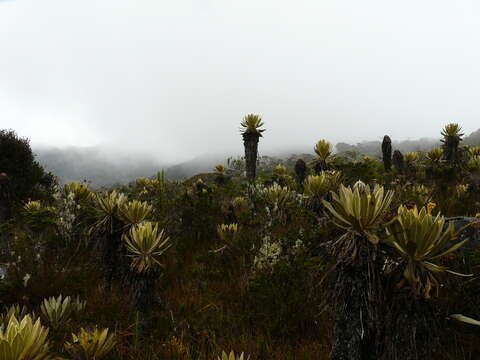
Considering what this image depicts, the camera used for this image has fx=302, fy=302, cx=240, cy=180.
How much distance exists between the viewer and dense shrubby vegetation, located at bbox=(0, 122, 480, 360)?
2152 millimetres

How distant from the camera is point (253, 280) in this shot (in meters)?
4.32

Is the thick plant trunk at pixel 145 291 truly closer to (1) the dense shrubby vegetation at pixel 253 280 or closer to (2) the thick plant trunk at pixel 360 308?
(1) the dense shrubby vegetation at pixel 253 280

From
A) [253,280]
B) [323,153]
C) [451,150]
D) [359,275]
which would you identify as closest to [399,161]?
[451,150]

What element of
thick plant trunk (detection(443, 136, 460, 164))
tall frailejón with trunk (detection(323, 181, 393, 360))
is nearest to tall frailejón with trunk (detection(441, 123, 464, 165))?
thick plant trunk (detection(443, 136, 460, 164))

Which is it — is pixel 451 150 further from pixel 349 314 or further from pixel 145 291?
pixel 145 291

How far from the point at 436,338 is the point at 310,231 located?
320 centimetres

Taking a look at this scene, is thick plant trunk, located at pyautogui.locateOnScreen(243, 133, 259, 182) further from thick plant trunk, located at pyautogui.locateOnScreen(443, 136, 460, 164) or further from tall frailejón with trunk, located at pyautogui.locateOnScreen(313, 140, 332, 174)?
thick plant trunk, located at pyautogui.locateOnScreen(443, 136, 460, 164)

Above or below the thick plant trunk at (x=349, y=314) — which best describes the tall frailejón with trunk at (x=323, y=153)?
above

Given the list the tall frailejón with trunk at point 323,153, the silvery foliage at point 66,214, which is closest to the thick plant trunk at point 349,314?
the silvery foliage at point 66,214

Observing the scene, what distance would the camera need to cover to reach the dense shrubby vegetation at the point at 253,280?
2152mm

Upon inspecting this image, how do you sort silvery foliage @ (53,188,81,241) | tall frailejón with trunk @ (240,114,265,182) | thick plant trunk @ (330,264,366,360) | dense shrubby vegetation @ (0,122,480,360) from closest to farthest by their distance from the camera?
dense shrubby vegetation @ (0,122,480,360) → thick plant trunk @ (330,264,366,360) → silvery foliage @ (53,188,81,241) → tall frailejón with trunk @ (240,114,265,182)

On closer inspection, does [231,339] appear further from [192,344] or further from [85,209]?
[85,209]

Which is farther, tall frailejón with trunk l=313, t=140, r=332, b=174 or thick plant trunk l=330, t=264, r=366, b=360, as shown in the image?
tall frailejón with trunk l=313, t=140, r=332, b=174

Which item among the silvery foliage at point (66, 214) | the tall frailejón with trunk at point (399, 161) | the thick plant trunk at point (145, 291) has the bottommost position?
the thick plant trunk at point (145, 291)
